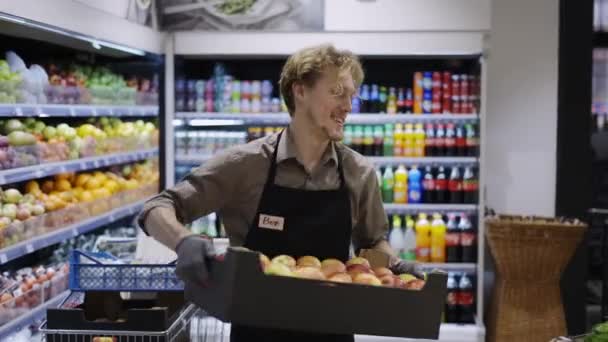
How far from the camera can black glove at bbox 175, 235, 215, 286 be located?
217 cm

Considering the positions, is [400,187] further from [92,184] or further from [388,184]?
[92,184]

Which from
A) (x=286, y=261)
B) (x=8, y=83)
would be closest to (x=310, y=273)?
(x=286, y=261)

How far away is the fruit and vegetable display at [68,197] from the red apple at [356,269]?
201 centimetres

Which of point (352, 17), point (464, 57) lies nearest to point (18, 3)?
point (352, 17)

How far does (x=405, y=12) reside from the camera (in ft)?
19.1

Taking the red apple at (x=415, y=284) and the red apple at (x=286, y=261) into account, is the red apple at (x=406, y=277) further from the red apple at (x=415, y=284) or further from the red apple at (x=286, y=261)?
the red apple at (x=286, y=261)

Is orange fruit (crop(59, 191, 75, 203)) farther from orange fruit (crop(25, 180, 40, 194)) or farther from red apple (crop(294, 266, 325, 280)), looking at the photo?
red apple (crop(294, 266, 325, 280))

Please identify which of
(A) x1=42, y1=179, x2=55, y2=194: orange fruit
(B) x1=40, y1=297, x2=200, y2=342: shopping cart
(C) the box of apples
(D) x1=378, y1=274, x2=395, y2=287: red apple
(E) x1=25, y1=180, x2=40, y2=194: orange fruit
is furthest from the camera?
(A) x1=42, y1=179, x2=55, y2=194: orange fruit

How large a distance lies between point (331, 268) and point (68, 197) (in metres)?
2.78

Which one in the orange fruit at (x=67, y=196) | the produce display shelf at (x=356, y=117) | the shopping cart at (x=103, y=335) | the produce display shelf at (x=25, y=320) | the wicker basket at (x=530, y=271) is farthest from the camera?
the produce display shelf at (x=356, y=117)

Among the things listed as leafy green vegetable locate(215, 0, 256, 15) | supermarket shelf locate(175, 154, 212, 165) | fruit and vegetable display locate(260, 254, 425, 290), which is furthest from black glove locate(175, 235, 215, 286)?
supermarket shelf locate(175, 154, 212, 165)

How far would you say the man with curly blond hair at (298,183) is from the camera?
261 centimetres

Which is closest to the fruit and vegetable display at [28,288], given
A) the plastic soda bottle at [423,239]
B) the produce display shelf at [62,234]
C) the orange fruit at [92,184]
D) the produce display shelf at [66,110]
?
the produce display shelf at [62,234]

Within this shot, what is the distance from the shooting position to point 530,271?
5777 mm
